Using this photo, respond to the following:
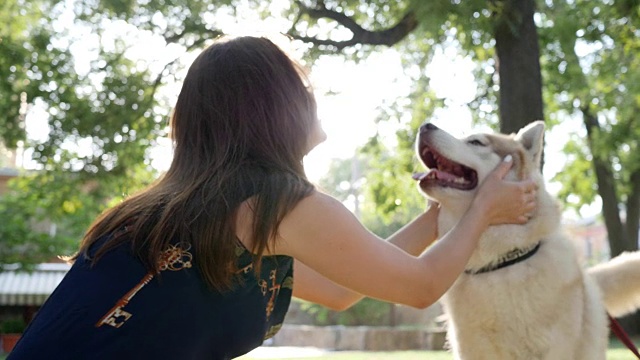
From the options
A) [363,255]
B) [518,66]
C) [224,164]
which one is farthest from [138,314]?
[518,66]

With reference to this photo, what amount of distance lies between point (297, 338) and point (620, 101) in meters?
12.1

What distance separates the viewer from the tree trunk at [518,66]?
1078 cm

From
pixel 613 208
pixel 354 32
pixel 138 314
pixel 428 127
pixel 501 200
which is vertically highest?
pixel 354 32

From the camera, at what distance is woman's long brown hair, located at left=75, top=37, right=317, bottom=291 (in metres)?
2.33

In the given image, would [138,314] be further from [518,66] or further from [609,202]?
[609,202]

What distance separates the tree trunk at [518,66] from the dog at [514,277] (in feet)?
22.4

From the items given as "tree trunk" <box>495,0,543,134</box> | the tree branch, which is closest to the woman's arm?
"tree trunk" <box>495,0,543,134</box>

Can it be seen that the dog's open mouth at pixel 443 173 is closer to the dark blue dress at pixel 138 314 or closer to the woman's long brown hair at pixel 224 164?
the woman's long brown hair at pixel 224 164

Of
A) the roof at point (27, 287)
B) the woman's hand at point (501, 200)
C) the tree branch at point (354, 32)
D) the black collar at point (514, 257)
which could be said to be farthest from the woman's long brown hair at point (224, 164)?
the roof at point (27, 287)

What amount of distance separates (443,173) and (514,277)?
1.97 ft

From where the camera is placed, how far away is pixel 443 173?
13.4ft

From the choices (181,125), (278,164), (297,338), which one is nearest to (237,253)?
(278,164)

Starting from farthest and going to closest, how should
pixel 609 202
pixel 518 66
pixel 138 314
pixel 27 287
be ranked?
pixel 27 287, pixel 609 202, pixel 518 66, pixel 138 314

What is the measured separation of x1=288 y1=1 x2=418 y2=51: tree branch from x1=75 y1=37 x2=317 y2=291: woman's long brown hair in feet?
33.2
